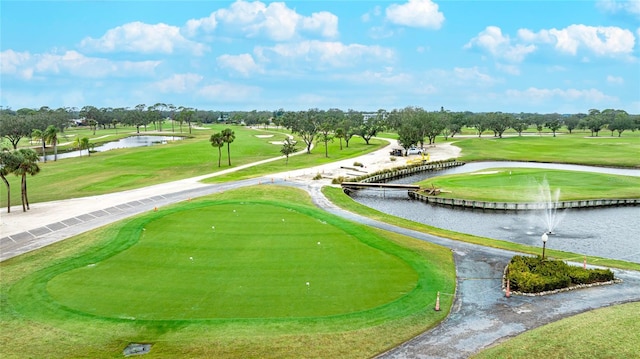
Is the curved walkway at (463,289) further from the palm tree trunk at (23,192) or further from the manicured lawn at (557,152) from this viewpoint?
the manicured lawn at (557,152)

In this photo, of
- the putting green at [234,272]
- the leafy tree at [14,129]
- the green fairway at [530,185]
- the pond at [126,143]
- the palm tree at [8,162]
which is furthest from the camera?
the pond at [126,143]

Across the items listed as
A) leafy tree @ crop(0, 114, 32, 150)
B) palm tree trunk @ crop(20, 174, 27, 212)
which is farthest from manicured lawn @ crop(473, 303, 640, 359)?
leafy tree @ crop(0, 114, 32, 150)

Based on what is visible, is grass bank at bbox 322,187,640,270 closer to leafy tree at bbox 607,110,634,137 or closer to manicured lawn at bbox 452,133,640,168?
manicured lawn at bbox 452,133,640,168

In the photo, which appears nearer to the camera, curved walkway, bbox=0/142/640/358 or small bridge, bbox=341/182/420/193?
curved walkway, bbox=0/142/640/358

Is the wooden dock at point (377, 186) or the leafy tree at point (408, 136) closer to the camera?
the wooden dock at point (377, 186)

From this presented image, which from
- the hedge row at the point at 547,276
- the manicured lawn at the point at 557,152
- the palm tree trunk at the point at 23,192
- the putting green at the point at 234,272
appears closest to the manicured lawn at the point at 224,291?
the putting green at the point at 234,272

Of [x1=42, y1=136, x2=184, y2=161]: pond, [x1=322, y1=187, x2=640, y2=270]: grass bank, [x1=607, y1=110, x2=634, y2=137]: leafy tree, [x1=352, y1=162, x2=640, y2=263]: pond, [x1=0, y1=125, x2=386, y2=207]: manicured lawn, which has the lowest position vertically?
[x1=352, y1=162, x2=640, y2=263]: pond
